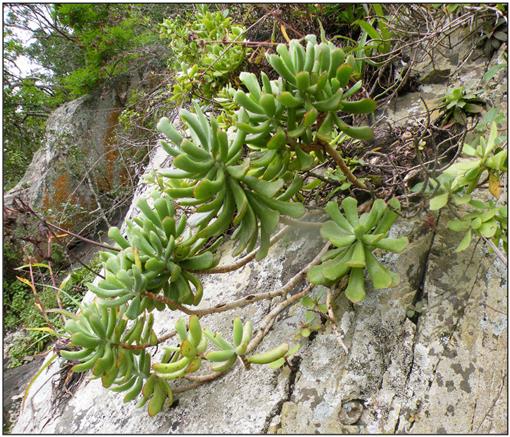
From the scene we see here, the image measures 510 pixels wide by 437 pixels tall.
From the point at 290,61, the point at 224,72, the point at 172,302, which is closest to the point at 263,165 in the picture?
the point at 290,61

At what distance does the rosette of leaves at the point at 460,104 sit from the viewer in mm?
1925

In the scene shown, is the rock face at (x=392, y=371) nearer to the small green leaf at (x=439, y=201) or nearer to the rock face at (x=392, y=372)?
the rock face at (x=392, y=372)

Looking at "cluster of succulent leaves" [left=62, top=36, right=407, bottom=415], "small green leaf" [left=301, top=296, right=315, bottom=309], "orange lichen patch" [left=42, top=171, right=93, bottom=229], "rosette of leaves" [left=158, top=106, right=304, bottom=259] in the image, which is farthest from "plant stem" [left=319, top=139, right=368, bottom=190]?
"orange lichen patch" [left=42, top=171, right=93, bottom=229]

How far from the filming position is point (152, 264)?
4.44ft

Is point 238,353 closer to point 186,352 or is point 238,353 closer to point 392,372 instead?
point 186,352

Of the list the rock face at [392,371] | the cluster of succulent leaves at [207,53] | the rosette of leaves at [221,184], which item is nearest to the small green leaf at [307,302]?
the rock face at [392,371]

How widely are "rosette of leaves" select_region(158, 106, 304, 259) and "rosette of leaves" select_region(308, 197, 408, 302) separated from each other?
186 mm

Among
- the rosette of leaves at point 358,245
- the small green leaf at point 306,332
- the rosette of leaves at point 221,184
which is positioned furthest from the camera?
the small green leaf at point 306,332

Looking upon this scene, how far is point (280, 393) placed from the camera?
153 cm

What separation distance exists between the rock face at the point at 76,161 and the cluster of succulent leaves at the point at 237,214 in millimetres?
4497

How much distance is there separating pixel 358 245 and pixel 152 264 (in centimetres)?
73

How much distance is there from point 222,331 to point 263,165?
0.91m

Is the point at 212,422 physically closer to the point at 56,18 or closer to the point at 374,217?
the point at 374,217

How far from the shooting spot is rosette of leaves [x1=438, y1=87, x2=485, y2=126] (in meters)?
1.92
